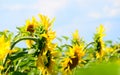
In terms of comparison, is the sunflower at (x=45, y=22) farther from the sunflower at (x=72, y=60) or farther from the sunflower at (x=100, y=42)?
the sunflower at (x=100, y=42)

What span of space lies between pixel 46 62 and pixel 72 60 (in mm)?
997

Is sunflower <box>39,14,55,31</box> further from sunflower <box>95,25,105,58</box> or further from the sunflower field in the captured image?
sunflower <box>95,25,105,58</box>

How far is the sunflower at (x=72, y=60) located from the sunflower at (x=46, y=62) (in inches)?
27.9

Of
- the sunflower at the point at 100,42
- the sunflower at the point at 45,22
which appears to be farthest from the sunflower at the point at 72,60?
the sunflower at the point at 100,42

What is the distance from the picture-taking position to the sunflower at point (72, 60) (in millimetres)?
2779

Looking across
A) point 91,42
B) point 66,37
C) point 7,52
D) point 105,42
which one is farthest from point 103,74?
point 105,42

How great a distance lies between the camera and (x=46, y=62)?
6.48 ft

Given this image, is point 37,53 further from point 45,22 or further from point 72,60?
point 72,60

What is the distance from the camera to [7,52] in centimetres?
154

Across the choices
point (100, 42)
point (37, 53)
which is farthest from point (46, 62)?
point (100, 42)

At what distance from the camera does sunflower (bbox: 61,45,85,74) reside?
2.78 meters

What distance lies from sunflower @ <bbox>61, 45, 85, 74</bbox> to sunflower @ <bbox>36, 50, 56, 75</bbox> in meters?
0.71

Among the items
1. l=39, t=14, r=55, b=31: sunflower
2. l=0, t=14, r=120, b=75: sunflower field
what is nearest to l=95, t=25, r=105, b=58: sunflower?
l=0, t=14, r=120, b=75: sunflower field

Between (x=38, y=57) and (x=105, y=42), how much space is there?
269 centimetres
